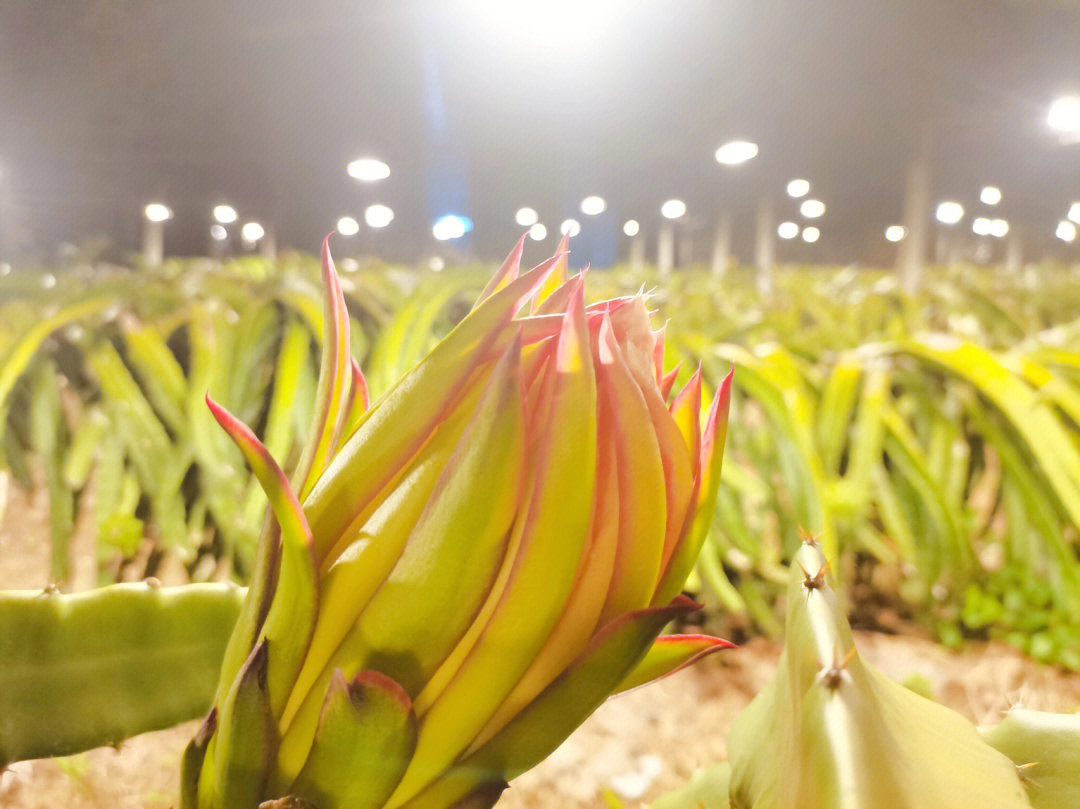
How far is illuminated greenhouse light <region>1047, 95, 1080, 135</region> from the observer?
44 cm

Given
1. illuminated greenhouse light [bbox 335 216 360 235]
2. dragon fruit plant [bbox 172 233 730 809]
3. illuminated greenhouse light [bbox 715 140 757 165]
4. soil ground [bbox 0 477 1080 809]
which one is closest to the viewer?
dragon fruit plant [bbox 172 233 730 809]

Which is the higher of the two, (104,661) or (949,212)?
(949,212)

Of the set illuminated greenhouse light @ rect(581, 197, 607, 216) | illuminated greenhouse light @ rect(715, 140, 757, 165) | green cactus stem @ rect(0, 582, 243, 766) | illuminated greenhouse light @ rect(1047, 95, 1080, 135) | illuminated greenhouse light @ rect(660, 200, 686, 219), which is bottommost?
green cactus stem @ rect(0, 582, 243, 766)

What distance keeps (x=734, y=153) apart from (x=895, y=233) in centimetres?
15

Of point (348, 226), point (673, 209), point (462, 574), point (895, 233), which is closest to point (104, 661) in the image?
point (462, 574)

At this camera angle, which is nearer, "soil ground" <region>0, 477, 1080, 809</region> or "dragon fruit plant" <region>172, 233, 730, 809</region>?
"dragon fruit plant" <region>172, 233, 730, 809</region>

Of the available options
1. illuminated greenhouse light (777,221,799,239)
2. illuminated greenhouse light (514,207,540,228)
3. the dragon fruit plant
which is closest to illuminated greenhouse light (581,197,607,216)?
illuminated greenhouse light (514,207,540,228)

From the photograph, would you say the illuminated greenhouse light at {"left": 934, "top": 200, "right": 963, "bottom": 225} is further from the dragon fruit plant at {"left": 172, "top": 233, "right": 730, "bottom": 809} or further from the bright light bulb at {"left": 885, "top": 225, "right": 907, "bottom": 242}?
the dragon fruit plant at {"left": 172, "top": 233, "right": 730, "bottom": 809}

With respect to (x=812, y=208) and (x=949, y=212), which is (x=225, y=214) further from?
(x=949, y=212)

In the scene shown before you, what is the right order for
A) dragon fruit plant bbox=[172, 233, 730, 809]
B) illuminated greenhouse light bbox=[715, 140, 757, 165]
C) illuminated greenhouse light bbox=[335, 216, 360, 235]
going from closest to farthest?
dragon fruit plant bbox=[172, 233, 730, 809]
illuminated greenhouse light bbox=[335, 216, 360, 235]
illuminated greenhouse light bbox=[715, 140, 757, 165]

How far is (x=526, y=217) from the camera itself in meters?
0.36

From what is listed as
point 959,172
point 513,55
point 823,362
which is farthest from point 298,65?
point 959,172

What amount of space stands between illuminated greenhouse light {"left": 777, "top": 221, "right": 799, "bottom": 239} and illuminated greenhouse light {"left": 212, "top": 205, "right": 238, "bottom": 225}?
0.33 meters

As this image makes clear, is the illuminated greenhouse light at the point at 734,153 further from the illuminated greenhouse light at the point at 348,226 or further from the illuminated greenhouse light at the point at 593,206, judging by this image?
the illuminated greenhouse light at the point at 348,226
